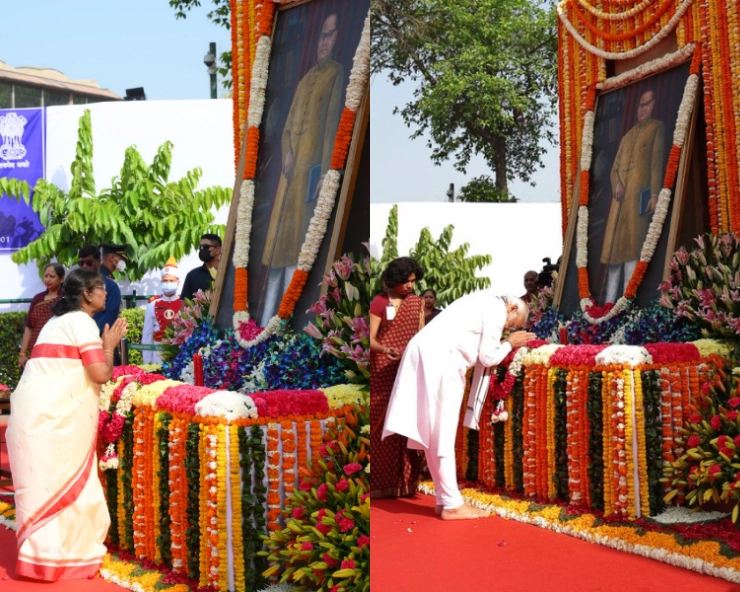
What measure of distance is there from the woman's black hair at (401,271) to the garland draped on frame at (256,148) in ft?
1.00

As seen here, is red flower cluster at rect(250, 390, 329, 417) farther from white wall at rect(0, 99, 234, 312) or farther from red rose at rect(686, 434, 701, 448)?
white wall at rect(0, 99, 234, 312)

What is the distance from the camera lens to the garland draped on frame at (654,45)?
198 inches

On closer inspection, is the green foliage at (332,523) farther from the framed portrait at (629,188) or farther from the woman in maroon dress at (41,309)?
the woman in maroon dress at (41,309)

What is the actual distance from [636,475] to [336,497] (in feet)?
5.59

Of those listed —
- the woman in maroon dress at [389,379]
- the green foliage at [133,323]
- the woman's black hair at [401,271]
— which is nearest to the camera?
the woman's black hair at [401,271]

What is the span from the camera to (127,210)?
1124cm

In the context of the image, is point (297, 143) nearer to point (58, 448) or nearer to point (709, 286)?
point (58, 448)

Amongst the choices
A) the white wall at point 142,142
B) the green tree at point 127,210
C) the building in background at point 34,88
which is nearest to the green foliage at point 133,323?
the white wall at point 142,142

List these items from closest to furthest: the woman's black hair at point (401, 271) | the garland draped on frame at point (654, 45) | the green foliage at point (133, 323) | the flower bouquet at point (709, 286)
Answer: the woman's black hair at point (401, 271)
the flower bouquet at point (709, 286)
the garland draped on frame at point (654, 45)
the green foliage at point (133, 323)

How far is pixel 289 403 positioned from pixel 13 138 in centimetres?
963

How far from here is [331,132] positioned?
3.79 m

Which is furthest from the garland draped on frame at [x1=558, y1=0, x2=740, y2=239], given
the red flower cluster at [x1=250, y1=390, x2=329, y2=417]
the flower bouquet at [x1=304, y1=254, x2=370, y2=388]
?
the red flower cluster at [x1=250, y1=390, x2=329, y2=417]

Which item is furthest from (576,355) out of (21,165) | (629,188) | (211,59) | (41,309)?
(21,165)

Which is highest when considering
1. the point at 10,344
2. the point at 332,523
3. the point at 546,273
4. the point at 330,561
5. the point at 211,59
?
the point at 211,59
